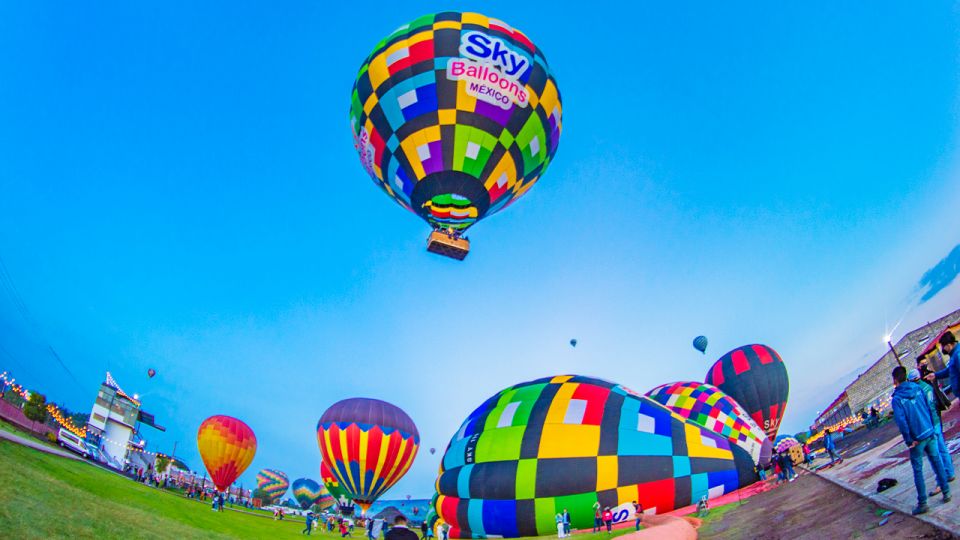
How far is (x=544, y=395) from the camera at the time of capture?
13.7 metres

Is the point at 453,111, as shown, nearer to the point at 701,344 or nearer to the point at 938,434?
the point at 938,434

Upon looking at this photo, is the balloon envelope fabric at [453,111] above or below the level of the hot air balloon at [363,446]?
above

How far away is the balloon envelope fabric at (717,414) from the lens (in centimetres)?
1305

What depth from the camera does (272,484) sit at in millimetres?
65875

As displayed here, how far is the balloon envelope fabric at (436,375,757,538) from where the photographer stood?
10.9 m

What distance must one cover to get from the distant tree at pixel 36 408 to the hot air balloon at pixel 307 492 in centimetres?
3400

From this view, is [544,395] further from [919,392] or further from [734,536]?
[919,392]

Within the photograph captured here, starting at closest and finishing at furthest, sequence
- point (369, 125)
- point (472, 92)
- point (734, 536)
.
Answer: point (734, 536)
point (472, 92)
point (369, 125)

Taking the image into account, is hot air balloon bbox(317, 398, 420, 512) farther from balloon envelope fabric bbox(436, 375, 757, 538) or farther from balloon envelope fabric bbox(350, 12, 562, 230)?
balloon envelope fabric bbox(350, 12, 562, 230)

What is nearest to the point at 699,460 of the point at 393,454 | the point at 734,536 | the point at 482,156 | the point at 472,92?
the point at 734,536

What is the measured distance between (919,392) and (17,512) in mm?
10790

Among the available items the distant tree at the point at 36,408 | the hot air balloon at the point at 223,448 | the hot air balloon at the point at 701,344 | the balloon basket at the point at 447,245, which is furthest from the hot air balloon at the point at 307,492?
the balloon basket at the point at 447,245

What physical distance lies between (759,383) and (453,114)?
17841 millimetres

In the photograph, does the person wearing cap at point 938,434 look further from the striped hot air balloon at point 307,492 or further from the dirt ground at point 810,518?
the striped hot air balloon at point 307,492
